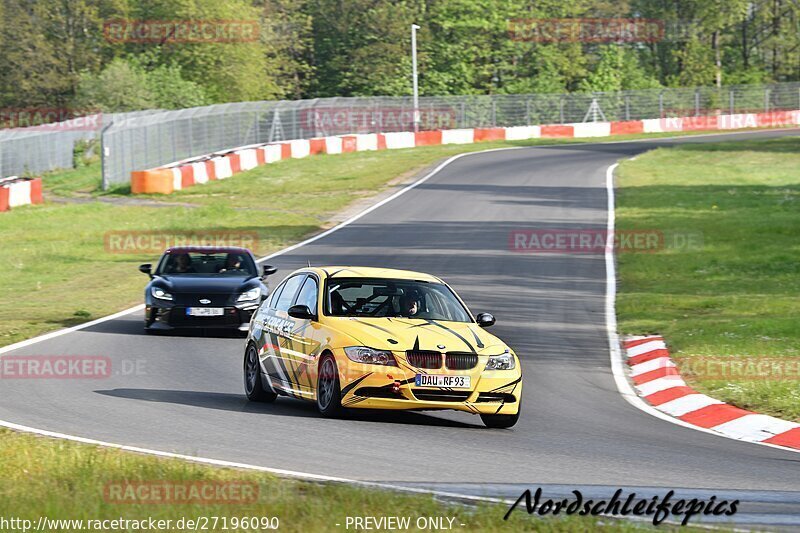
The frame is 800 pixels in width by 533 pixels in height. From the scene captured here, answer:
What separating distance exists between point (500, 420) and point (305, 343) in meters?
2.05

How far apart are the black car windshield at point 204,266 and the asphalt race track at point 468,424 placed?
1.09 metres

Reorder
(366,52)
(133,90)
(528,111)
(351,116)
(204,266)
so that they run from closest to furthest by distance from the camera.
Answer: (204,266), (351,116), (133,90), (528,111), (366,52)

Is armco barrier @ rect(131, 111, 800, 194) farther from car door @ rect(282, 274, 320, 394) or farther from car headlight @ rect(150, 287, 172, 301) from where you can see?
car door @ rect(282, 274, 320, 394)

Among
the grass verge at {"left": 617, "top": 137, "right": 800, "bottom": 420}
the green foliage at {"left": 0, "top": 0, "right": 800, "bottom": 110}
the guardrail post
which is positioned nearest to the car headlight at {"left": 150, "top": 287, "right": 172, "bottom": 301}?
the grass verge at {"left": 617, "top": 137, "right": 800, "bottom": 420}

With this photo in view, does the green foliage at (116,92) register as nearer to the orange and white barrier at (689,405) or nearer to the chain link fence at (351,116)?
the chain link fence at (351,116)

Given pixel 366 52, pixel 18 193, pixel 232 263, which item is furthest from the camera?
pixel 366 52

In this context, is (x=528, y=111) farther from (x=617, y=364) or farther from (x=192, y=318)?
(x=617, y=364)

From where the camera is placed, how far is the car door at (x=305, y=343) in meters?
12.4

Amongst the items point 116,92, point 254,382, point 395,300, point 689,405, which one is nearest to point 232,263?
point 254,382

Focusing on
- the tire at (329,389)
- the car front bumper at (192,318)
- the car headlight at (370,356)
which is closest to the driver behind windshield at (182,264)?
the car front bumper at (192,318)

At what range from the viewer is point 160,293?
19.2m

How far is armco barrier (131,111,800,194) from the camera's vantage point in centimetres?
4734

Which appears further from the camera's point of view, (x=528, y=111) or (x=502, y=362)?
(x=528, y=111)

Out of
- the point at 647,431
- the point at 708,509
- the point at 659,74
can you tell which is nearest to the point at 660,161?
the point at 647,431
